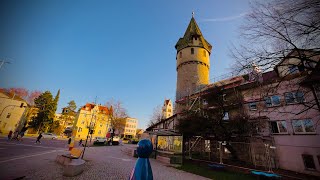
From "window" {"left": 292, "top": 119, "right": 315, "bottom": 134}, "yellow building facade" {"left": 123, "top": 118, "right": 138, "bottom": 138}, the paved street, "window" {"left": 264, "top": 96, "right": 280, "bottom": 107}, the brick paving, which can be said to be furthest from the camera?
"yellow building facade" {"left": 123, "top": 118, "right": 138, "bottom": 138}

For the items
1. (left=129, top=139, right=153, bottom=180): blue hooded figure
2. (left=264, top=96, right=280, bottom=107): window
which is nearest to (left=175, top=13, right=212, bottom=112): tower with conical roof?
(left=264, top=96, right=280, bottom=107): window

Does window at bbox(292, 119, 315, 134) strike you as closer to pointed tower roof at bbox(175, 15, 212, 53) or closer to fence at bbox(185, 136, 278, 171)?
fence at bbox(185, 136, 278, 171)

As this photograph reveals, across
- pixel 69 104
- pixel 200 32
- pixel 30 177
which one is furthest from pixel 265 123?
pixel 69 104

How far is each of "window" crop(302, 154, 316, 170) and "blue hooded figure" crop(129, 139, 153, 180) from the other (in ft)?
57.5

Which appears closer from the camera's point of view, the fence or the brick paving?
the brick paving

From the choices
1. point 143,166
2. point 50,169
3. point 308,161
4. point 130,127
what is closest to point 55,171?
point 50,169

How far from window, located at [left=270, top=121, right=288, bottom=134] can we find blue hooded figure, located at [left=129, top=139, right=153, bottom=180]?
18.4 meters

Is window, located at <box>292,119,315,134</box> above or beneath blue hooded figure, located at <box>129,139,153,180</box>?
above

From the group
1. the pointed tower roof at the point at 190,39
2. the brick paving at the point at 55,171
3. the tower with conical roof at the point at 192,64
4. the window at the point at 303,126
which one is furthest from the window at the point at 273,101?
the pointed tower roof at the point at 190,39

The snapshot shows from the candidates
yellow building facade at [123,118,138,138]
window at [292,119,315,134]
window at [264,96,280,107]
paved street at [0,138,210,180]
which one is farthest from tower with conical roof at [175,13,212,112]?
yellow building facade at [123,118,138,138]

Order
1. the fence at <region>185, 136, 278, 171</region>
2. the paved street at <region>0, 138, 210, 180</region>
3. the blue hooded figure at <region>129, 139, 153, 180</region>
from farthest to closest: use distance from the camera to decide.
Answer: the fence at <region>185, 136, 278, 171</region>, the paved street at <region>0, 138, 210, 180</region>, the blue hooded figure at <region>129, 139, 153, 180</region>

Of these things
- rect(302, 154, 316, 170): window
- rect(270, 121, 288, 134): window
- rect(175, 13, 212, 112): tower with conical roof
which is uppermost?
rect(175, 13, 212, 112): tower with conical roof

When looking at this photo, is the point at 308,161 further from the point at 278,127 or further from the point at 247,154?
the point at 247,154

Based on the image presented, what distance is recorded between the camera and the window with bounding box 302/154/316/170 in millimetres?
13385
